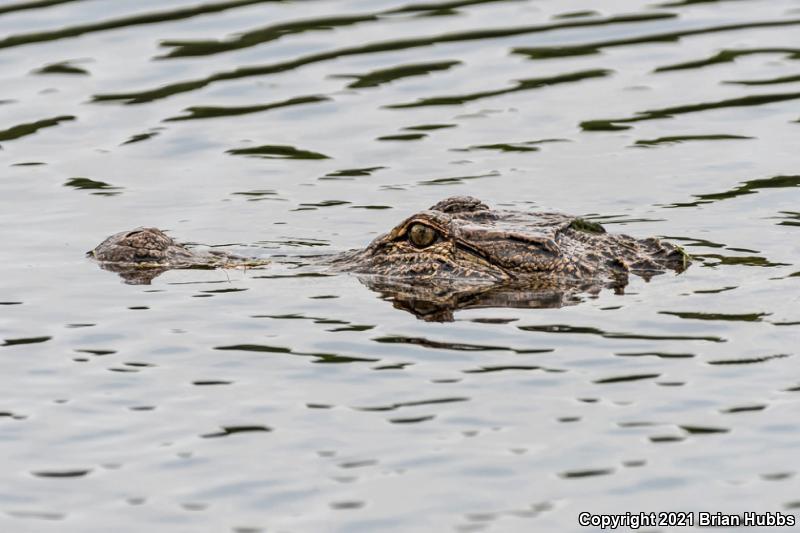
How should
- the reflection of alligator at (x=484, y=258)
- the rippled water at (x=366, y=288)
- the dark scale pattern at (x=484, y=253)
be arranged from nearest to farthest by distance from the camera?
the rippled water at (x=366, y=288), the reflection of alligator at (x=484, y=258), the dark scale pattern at (x=484, y=253)

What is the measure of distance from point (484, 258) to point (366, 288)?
1012 mm

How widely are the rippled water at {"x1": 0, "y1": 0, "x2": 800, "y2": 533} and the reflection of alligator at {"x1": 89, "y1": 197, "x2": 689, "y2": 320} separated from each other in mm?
302

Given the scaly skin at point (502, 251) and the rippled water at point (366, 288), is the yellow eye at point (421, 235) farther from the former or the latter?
the rippled water at point (366, 288)

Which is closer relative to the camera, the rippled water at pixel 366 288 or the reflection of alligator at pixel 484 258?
the rippled water at pixel 366 288

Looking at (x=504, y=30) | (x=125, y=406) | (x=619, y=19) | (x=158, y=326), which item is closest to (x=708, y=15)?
(x=619, y=19)

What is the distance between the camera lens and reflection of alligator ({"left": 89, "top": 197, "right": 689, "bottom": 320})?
1343cm

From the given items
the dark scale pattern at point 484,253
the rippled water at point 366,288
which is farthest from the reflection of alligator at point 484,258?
the rippled water at point 366,288

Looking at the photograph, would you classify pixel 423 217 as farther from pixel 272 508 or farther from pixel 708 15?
pixel 708 15

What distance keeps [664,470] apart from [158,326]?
14.9ft

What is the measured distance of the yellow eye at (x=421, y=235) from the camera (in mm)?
13602

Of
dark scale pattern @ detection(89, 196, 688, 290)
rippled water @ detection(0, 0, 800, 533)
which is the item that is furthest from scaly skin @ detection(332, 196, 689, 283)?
rippled water @ detection(0, 0, 800, 533)

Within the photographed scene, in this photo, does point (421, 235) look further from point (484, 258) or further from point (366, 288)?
point (366, 288)

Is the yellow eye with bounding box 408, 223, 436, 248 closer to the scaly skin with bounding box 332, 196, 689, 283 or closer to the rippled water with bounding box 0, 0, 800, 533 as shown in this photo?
the scaly skin with bounding box 332, 196, 689, 283

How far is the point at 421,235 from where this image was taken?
539 inches
